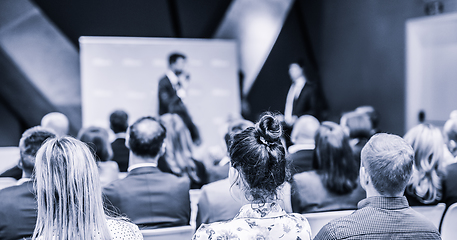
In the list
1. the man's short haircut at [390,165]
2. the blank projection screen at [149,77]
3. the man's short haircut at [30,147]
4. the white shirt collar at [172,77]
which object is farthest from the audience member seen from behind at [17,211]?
the white shirt collar at [172,77]

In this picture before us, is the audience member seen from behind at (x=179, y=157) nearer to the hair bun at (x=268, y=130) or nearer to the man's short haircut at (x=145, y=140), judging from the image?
the man's short haircut at (x=145, y=140)

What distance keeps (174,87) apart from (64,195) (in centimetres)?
490

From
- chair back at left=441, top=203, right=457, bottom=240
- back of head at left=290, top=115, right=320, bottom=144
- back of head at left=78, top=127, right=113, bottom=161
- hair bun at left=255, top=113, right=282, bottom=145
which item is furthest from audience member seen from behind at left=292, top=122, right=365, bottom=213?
back of head at left=78, top=127, right=113, bottom=161

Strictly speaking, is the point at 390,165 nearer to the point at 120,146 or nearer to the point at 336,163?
the point at 336,163

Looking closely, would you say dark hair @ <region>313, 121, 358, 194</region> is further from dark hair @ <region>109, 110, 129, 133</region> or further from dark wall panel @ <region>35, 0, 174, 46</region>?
dark wall panel @ <region>35, 0, 174, 46</region>

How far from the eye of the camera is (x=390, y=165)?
128 cm

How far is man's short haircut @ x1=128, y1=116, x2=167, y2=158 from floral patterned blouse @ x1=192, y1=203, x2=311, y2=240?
981 millimetres

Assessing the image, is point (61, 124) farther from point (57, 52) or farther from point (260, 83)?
point (260, 83)

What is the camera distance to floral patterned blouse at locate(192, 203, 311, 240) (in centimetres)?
121

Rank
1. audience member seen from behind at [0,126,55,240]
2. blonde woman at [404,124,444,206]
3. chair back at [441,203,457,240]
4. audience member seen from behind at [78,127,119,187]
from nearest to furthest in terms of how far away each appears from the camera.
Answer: audience member seen from behind at [0,126,55,240]
chair back at [441,203,457,240]
blonde woman at [404,124,444,206]
audience member seen from behind at [78,127,119,187]

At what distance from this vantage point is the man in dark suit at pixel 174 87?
5792mm

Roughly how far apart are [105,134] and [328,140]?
1.49 metres

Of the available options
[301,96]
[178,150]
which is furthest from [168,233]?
[301,96]

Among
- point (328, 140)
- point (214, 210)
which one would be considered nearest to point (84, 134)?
point (214, 210)
